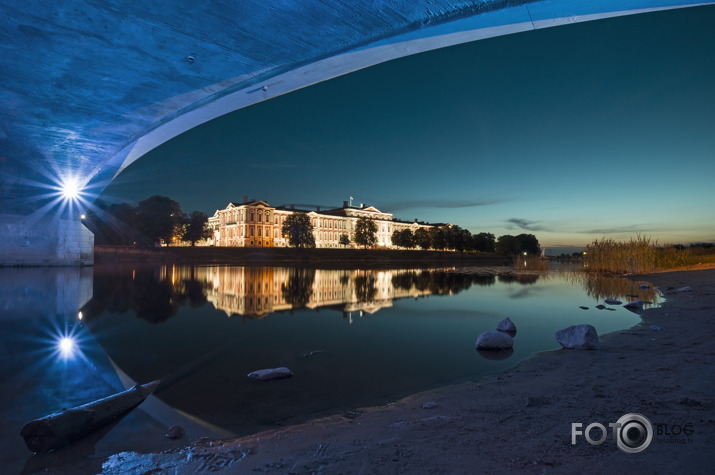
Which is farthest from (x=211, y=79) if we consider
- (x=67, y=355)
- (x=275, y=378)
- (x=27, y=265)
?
(x=27, y=265)

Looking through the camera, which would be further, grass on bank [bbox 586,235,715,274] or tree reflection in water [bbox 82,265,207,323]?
grass on bank [bbox 586,235,715,274]

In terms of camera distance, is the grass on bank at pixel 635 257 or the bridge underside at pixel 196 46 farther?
the grass on bank at pixel 635 257

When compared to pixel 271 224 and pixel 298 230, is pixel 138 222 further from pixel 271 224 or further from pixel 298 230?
pixel 271 224

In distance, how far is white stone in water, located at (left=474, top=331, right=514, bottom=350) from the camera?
19.9 ft

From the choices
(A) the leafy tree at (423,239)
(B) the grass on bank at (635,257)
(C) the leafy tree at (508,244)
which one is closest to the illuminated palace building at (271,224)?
(A) the leafy tree at (423,239)

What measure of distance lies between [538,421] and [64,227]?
32.7m

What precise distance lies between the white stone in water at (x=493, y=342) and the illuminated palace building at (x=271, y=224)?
3038 inches

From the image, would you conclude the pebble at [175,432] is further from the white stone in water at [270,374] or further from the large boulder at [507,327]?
the large boulder at [507,327]

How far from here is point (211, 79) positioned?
7.99m

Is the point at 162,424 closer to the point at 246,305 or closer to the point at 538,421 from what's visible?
the point at 538,421

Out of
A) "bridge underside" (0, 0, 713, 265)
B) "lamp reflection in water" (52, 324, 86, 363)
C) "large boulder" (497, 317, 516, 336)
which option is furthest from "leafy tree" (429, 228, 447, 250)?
"lamp reflection in water" (52, 324, 86, 363)

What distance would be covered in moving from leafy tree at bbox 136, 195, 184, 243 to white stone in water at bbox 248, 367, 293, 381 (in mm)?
52534

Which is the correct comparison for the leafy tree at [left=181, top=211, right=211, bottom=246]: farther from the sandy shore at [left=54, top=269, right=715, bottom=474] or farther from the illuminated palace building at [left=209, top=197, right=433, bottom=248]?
the sandy shore at [left=54, top=269, right=715, bottom=474]

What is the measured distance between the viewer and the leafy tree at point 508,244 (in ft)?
411
